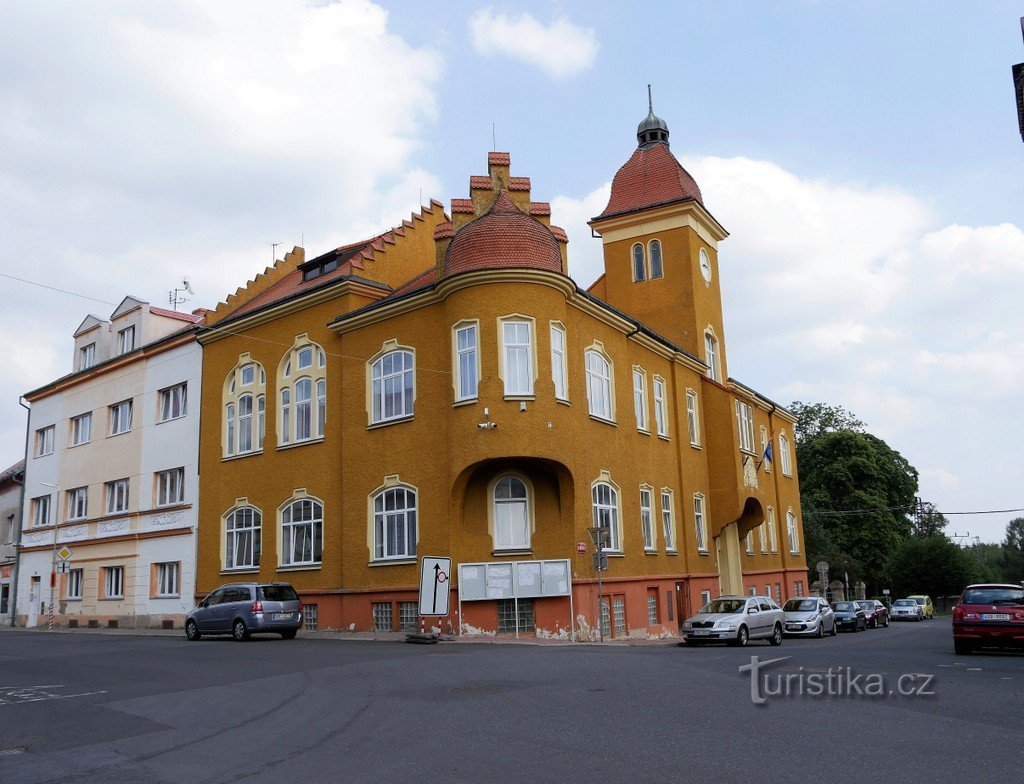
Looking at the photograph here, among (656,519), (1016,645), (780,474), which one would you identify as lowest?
(1016,645)

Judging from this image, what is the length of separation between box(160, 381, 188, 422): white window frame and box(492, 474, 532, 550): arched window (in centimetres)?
1568

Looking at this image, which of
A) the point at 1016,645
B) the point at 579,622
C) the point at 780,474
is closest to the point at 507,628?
the point at 579,622

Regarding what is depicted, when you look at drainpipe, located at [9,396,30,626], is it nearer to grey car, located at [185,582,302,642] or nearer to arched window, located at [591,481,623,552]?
grey car, located at [185,582,302,642]

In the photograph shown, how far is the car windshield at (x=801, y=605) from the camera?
33.0 metres

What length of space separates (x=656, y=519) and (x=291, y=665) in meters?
16.7

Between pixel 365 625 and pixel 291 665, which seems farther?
pixel 365 625

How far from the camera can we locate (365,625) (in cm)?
2600

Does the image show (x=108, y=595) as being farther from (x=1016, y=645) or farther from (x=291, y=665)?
(x=1016, y=645)

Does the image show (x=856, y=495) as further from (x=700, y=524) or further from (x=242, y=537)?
(x=242, y=537)

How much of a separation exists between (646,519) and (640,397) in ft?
13.7

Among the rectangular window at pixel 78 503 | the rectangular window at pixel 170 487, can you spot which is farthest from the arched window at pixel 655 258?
the rectangular window at pixel 78 503

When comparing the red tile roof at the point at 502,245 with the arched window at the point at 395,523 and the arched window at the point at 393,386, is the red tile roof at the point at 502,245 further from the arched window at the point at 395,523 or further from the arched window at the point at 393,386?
the arched window at the point at 395,523
